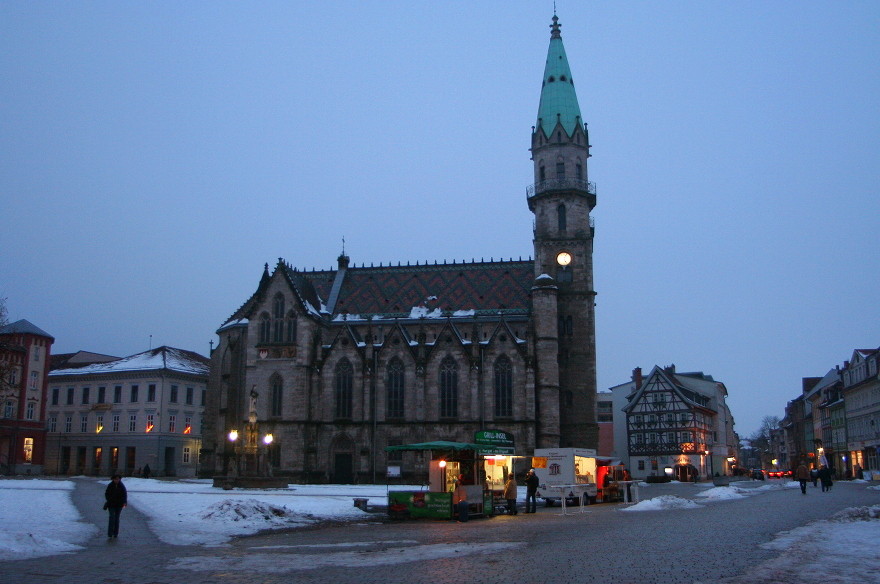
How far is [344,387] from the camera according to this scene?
65438 mm

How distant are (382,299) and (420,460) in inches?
619

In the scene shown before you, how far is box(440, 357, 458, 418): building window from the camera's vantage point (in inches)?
2506

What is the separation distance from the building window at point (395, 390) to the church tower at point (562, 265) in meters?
10.6

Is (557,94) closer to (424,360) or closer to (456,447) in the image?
(424,360)

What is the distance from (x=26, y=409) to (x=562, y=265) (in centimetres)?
5076

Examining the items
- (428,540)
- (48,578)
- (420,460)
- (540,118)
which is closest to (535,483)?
(428,540)

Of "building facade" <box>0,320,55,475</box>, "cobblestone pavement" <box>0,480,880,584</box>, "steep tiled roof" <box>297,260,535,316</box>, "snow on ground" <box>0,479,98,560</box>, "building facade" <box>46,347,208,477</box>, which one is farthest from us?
"building facade" <box>46,347,208,477</box>

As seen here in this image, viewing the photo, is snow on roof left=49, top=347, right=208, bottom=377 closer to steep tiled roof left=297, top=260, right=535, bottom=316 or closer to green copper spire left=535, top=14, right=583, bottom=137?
steep tiled roof left=297, top=260, right=535, bottom=316

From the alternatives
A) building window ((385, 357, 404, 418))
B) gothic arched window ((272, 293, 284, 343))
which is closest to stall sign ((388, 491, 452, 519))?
building window ((385, 357, 404, 418))

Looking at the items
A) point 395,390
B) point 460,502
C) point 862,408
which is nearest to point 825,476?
point 460,502

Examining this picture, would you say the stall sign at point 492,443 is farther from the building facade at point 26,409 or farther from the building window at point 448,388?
the building facade at point 26,409

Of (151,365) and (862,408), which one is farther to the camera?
(151,365)

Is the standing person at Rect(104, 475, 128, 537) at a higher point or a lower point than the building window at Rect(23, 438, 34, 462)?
lower

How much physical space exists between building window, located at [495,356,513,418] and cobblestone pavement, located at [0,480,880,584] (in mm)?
36045
